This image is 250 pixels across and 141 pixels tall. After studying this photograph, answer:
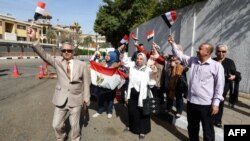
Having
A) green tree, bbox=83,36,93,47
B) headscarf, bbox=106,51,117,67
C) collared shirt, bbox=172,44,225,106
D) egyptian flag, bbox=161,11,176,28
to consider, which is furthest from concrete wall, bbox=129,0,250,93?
green tree, bbox=83,36,93,47

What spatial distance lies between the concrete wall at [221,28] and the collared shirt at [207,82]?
19.0ft

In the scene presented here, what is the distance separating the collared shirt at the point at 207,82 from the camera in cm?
378

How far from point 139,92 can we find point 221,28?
651 centimetres

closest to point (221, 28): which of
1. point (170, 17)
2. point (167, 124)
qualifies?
point (170, 17)

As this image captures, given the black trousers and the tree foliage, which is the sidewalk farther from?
the tree foliage

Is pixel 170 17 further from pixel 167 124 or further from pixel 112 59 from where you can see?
pixel 167 124

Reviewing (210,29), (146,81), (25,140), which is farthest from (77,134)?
(210,29)

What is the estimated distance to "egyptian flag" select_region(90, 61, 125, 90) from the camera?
6.61 metres

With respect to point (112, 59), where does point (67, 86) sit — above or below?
below

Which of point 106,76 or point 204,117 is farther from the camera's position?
point 106,76

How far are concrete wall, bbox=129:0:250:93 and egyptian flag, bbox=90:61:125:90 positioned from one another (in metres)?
4.95

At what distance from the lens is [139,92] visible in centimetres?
512

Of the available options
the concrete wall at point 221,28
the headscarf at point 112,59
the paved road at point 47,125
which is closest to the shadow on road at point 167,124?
the paved road at point 47,125

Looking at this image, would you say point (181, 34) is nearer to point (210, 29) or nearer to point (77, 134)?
point (210, 29)
